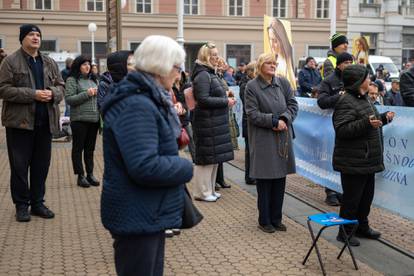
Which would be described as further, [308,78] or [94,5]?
[94,5]

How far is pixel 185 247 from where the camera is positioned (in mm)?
5613

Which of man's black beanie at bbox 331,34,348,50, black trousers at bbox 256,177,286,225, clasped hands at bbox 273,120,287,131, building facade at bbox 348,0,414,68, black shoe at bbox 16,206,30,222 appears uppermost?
building facade at bbox 348,0,414,68

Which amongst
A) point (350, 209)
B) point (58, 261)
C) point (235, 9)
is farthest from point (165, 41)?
point (235, 9)

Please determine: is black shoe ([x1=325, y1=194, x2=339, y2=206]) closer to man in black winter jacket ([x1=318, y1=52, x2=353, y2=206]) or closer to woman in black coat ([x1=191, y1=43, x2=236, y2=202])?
man in black winter jacket ([x1=318, y1=52, x2=353, y2=206])

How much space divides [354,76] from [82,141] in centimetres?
440

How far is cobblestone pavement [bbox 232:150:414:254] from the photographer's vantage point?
5.99 metres

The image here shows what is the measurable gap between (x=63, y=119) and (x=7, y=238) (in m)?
8.65

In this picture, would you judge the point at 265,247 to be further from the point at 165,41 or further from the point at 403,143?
the point at 165,41

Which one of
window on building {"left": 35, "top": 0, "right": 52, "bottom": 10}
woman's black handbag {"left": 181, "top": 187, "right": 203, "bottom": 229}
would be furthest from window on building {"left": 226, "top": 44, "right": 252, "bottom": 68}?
woman's black handbag {"left": 181, "top": 187, "right": 203, "bottom": 229}

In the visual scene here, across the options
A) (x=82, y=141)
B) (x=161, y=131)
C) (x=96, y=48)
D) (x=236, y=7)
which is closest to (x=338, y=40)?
(x=82, y=141)

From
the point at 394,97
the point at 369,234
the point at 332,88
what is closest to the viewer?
the point at 369,234

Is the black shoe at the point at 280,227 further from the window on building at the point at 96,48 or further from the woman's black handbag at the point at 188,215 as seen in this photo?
the window on building at the point at 96,48

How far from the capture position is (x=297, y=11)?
1690 inches

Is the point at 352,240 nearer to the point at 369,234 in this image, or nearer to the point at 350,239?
the point at 350,239
